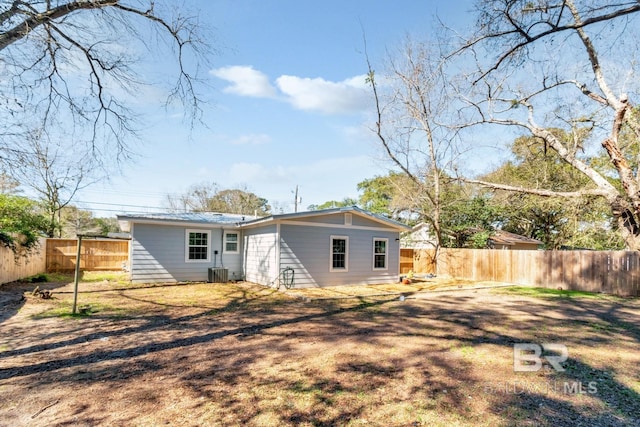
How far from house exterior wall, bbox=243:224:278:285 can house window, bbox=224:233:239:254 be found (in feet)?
1.22

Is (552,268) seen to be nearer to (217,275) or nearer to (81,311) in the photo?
(217,275)

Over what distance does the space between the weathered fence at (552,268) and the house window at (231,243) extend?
10139 mm

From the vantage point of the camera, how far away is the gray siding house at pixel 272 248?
1155 centimetres

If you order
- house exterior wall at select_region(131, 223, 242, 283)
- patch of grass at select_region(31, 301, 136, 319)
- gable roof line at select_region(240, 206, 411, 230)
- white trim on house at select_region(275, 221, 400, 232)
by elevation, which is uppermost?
gable roof line at select_region(240, 206, 411, 230)

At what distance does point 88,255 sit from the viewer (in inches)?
651

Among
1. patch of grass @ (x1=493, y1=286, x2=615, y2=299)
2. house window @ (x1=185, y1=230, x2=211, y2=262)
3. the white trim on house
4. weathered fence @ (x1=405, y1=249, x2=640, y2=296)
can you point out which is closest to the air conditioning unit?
house window @ (x1=185, y1=230, x2=211, y2=262)

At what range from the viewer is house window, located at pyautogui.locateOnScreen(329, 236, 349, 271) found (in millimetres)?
12383

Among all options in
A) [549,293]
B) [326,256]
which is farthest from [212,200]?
[549,293]

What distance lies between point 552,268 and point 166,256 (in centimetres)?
1438

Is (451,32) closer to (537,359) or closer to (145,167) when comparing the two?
(537,359)

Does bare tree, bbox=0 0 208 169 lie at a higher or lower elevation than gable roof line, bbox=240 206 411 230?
higher

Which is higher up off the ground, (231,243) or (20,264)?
(231,243)

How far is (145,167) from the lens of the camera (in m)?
7.94

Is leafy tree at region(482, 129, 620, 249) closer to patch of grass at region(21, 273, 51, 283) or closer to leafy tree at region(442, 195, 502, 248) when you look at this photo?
leafy tree at region(442, 195, 502, 248)
